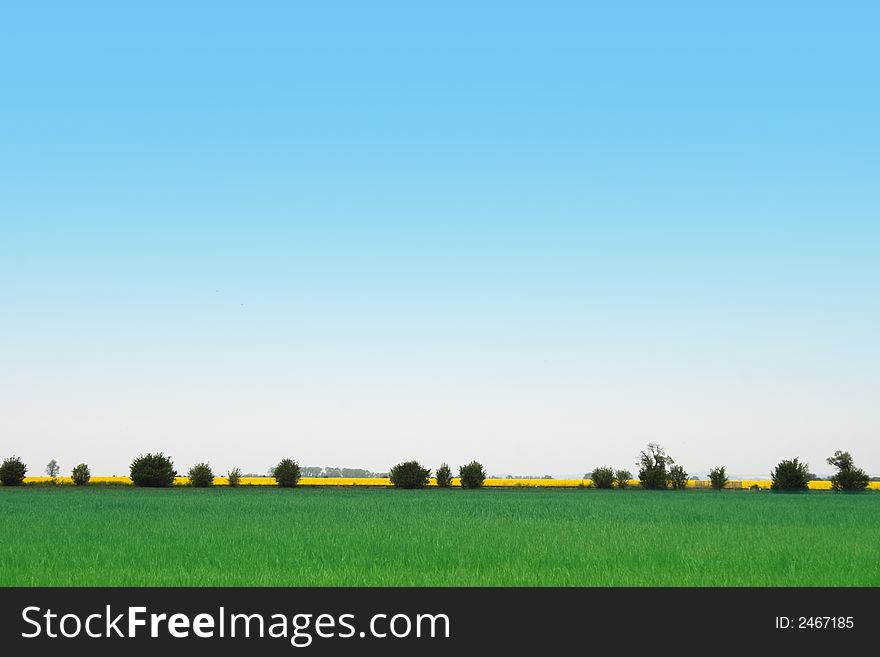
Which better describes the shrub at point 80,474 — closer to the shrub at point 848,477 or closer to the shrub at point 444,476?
the shrub at point 444,476

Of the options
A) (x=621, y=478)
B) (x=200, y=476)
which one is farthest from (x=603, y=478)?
(x=200, y=476)

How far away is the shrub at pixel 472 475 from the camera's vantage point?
103250 millimetres

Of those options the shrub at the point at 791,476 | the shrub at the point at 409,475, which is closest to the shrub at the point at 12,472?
the shrub at the point at 409,475

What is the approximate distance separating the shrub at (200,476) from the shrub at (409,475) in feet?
70.8

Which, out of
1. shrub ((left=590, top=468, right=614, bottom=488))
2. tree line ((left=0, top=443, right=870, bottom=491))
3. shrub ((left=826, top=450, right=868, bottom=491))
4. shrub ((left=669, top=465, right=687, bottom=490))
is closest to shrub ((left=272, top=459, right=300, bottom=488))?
tree line ((left=0, top=443, right=870, bottom=491))

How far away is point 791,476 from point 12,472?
3476 inches

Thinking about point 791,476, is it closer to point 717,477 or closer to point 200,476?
point 717,477

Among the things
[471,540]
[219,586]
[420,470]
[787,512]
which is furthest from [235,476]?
[219,586]

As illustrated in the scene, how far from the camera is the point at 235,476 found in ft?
338

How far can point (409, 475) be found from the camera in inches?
4090

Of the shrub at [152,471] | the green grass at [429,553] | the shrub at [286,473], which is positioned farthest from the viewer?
the shrub at [286,473]

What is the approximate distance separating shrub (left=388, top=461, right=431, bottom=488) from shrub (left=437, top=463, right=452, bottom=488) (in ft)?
8.95
